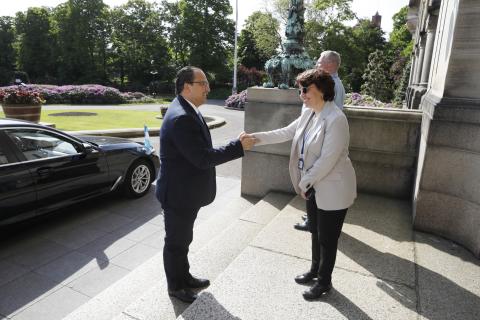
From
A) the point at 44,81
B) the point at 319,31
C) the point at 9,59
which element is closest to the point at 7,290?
the point at 319,31

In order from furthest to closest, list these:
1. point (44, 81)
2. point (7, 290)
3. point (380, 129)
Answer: point (44, 81) < point (380, 129) < point (7, 290)

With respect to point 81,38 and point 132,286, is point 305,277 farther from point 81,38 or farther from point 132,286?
point 81,38

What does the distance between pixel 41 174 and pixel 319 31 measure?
36.3 metres

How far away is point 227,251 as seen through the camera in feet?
12.2

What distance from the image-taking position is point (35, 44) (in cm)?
4962

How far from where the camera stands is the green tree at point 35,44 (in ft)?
161

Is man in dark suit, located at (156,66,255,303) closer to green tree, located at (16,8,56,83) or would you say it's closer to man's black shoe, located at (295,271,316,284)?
man's black shoe, located at (295,271,316,284)

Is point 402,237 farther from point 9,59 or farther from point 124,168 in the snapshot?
point 9,59

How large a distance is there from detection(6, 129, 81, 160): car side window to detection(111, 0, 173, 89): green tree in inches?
1702

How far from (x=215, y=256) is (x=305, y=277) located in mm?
1064

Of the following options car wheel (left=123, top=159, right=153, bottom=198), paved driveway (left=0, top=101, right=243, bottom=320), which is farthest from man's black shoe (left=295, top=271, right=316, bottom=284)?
car wheel (left=123, top=159, right=153, bottom=198)

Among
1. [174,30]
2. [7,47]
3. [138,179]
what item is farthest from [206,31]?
[138,179]

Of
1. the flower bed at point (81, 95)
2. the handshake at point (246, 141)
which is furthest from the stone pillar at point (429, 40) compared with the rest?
the flower bed at point (81, 95)

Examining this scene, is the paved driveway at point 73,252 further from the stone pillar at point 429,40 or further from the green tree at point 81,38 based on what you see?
the green tree at point 81,38
